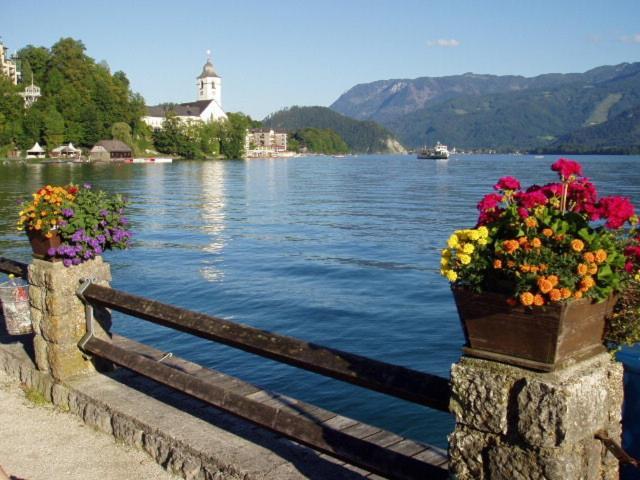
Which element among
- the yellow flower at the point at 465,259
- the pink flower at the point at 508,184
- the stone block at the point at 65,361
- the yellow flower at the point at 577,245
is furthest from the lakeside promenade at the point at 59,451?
the yellow flower at the point at 577,245

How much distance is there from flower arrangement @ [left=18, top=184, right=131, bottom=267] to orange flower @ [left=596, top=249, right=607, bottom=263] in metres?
4.46

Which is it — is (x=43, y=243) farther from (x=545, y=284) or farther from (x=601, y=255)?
(x=601, y=255)

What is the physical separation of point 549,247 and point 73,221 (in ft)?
14.5

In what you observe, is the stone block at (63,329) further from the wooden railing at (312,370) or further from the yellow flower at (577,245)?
the yellow flower at (577,245)

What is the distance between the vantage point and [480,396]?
304 centimetres

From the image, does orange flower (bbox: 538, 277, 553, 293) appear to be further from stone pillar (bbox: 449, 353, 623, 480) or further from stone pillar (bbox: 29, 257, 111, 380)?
stone pillar (bbox: 29, 257, 111, 380)

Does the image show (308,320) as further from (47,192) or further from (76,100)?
(76,100)

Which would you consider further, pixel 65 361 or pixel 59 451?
pixel 65 361

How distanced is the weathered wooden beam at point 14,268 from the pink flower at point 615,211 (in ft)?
17.8

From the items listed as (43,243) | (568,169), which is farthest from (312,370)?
(43,243)

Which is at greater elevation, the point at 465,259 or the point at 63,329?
the point at 465,259

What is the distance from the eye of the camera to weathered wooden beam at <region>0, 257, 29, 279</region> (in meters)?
6.81

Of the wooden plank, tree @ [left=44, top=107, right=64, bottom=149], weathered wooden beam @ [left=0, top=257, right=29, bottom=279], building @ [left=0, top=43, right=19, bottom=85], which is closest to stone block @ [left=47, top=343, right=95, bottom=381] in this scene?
the wooden plank

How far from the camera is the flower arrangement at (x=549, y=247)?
2771 millimetres
